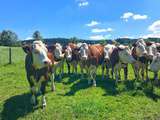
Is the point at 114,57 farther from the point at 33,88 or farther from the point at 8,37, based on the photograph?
the point at 8,37

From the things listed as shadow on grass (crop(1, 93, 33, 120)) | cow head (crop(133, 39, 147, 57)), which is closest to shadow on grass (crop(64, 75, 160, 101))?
cow head (crop(133, 39, 147, 57))

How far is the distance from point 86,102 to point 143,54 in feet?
17.0

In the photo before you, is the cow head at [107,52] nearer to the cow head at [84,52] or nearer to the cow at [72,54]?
the cow head at [84,52]

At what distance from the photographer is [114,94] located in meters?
16.0

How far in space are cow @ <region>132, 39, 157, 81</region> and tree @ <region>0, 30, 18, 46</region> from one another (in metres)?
92.7

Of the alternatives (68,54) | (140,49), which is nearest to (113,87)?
(140,49)

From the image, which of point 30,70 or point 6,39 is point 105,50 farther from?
point 6,39

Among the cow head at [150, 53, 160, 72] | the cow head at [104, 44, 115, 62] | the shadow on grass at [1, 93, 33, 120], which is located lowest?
the shadow on grass at [1, 93, 33, 120]

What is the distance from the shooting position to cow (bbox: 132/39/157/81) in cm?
1811

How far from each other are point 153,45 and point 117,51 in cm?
210

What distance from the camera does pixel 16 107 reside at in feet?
46.8

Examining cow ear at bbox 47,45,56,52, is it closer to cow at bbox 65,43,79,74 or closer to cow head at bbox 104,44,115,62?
cow at bbox 65,43,79,74

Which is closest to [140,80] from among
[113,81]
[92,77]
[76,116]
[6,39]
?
[113,81]

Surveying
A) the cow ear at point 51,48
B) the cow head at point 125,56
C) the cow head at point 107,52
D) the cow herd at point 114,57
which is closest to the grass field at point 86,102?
the cow herd at point 114,57
